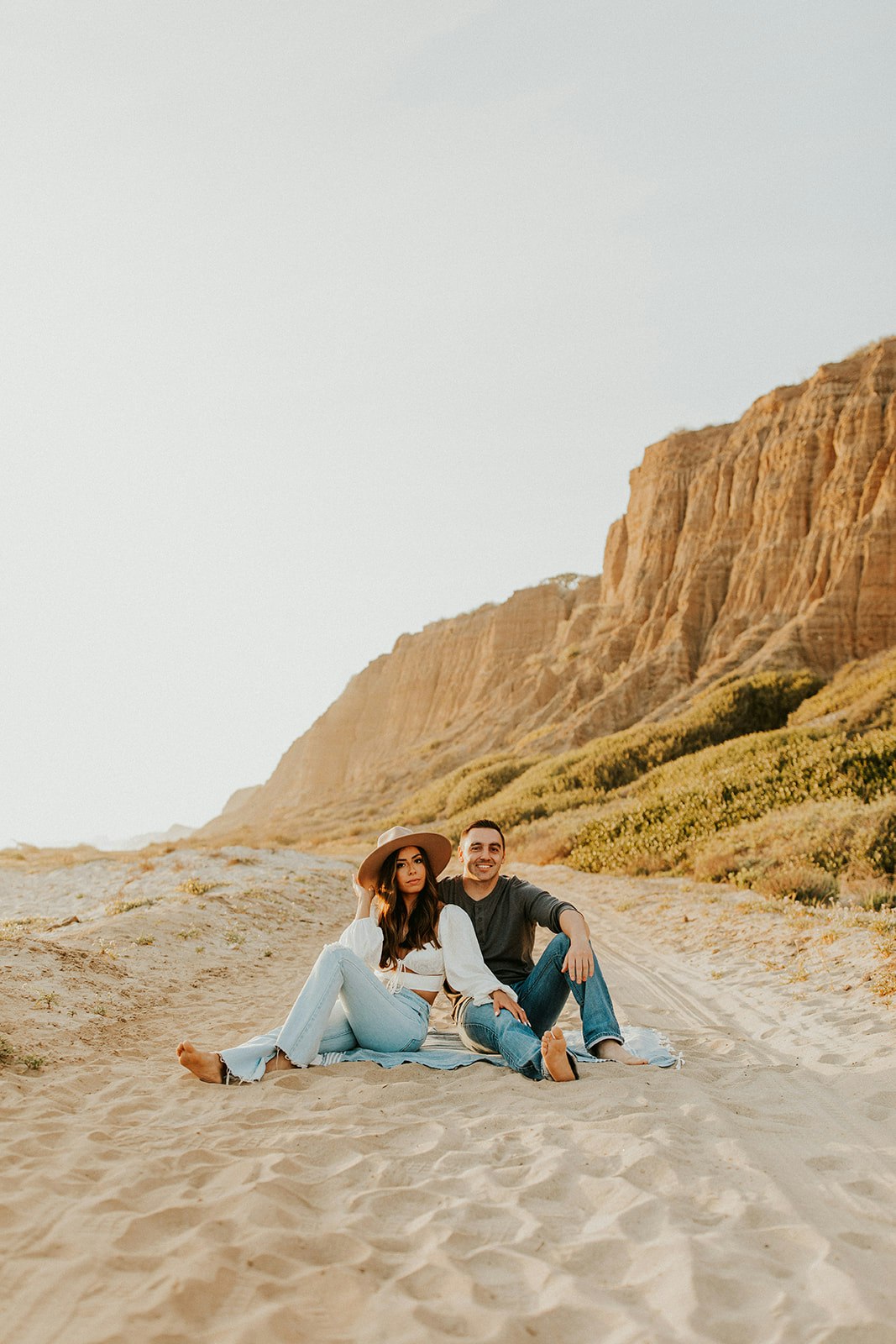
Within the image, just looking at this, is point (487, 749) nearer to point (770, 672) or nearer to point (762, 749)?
point (770, 672)

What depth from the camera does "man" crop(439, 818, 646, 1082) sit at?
4785 millimetres

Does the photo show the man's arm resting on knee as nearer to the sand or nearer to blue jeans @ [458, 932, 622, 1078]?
blue jeans @ [458, 932, 622, 1078]

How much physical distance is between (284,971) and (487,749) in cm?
3600

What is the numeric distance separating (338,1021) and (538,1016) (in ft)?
3.79

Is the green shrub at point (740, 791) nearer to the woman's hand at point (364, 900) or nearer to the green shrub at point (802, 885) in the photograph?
the green shrub at point (802, 885)

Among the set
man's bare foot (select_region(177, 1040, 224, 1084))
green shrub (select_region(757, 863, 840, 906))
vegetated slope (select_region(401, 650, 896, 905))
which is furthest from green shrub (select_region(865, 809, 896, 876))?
man's bare foot (select_region(177, 1040, 224, 1084))

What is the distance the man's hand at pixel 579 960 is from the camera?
475 centimetres

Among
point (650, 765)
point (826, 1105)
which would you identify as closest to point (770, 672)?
point (650, 765)

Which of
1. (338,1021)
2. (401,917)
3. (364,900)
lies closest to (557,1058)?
(401,917)

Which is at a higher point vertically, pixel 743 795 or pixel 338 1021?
pixel 338 1021

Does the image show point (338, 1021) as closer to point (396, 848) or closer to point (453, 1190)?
point (396, 848)

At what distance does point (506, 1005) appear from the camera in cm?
479

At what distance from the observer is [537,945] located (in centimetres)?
1084

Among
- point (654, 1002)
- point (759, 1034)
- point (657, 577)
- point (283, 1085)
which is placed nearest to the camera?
point (283, 1085)
